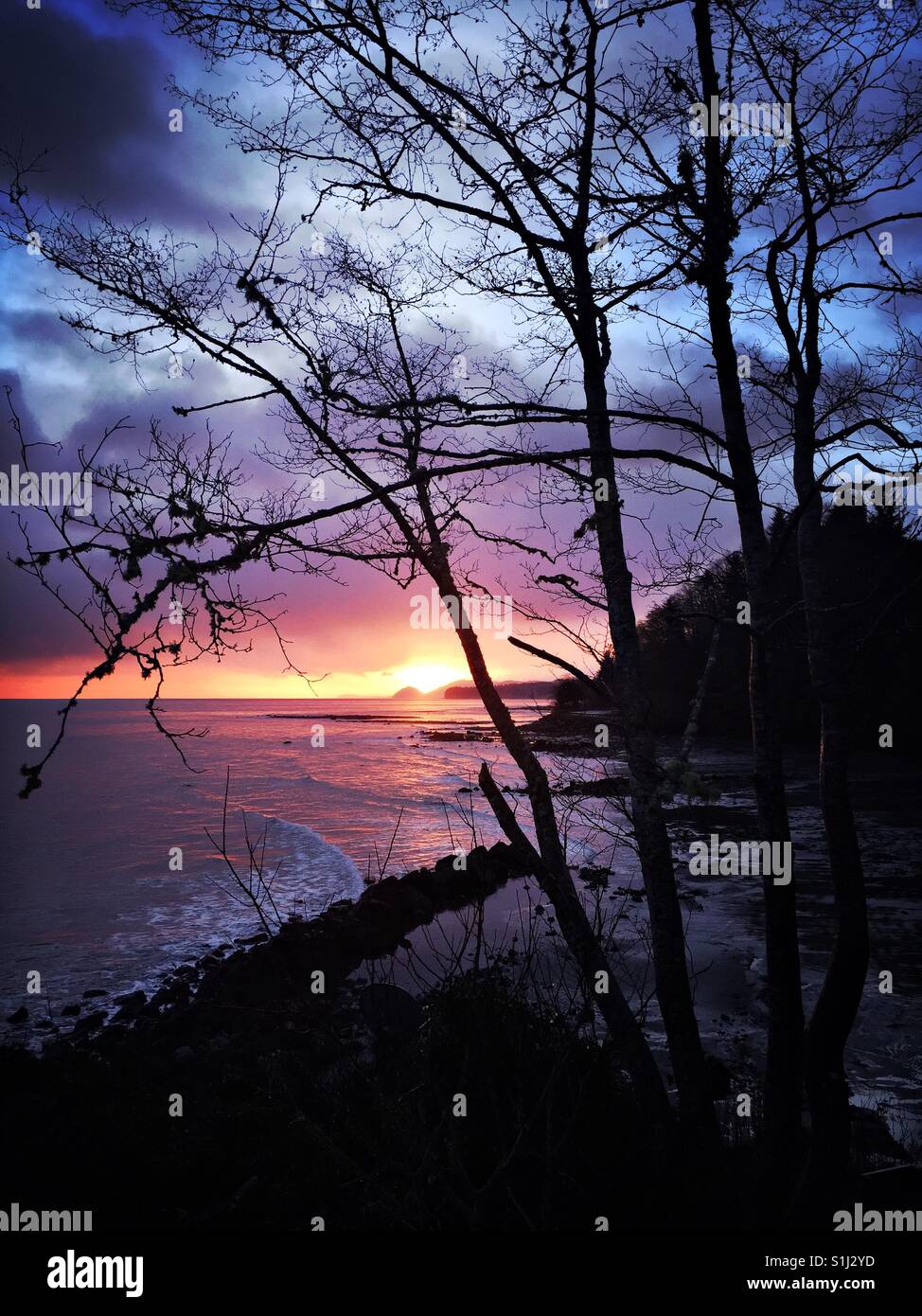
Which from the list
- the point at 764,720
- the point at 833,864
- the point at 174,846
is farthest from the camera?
the point at 174,846

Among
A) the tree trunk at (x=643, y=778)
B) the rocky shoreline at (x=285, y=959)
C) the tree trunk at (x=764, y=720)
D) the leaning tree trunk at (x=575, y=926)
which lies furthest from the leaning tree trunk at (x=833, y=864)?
the rocky shoreline at (x=285, y=959)

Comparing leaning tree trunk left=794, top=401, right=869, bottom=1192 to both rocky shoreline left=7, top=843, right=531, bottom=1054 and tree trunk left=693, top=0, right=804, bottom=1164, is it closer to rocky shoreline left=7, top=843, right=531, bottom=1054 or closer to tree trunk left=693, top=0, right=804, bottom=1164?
tree trunk left=693, top=0, right=804, bottom=1164

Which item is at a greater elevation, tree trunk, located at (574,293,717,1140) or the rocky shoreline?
tree trunk, located at (574,293,717,1140)

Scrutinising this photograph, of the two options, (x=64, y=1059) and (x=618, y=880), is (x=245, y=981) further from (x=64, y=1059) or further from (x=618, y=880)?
(x=618, y=880)

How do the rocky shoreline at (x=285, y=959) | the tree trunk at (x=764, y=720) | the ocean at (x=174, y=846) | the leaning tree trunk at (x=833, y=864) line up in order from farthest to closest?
the ocean at (x=174, y=846)
the rocky shoreline at (x=285, y=959)
the leaning tree trunk at (x=833, y=864)
the tree trunk at (x=764, y=720)

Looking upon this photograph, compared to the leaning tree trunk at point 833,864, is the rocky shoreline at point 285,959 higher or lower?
lower

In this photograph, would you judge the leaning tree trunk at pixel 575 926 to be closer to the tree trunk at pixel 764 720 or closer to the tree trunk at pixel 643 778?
the tree trunk at pixel 643 778

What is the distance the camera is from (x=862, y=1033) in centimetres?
854

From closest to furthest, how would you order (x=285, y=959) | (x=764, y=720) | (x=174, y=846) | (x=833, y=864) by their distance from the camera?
(x=764, y=720), (x=833, y=864), (x=285, y=959), (x=174, y=846)

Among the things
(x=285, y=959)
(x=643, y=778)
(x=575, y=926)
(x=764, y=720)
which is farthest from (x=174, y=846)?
(x=764, y=720)

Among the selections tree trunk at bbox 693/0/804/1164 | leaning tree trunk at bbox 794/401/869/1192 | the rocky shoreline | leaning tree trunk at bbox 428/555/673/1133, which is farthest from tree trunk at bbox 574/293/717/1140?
the rocky shoreline

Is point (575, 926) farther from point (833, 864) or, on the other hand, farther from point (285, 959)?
point (285, 959)
